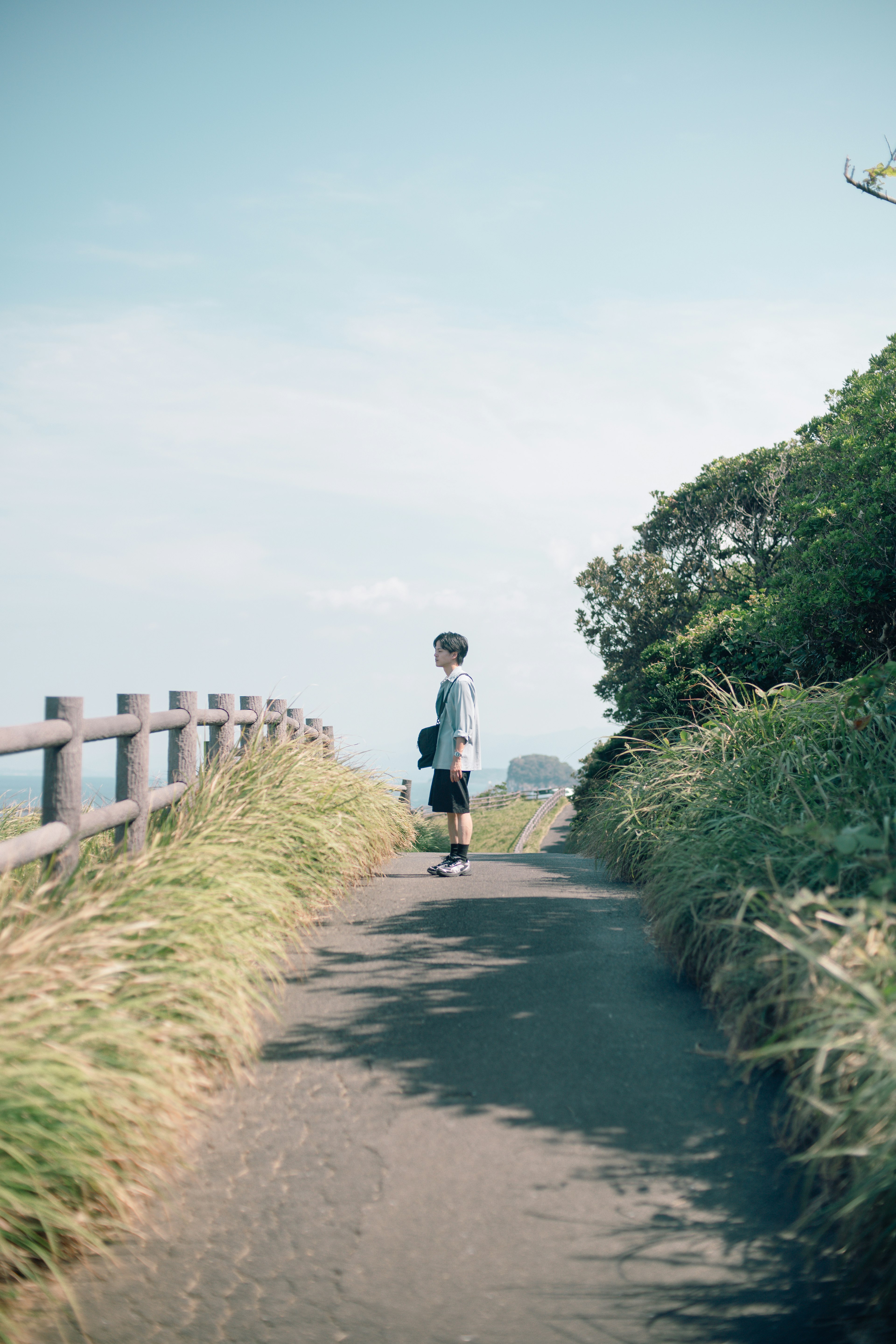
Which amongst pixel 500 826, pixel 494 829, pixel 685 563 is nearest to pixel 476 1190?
pixel 685 563

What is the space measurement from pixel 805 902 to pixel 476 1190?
1.64 m

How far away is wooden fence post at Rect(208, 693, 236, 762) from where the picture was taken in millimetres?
7898

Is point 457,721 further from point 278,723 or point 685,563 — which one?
point 685,563

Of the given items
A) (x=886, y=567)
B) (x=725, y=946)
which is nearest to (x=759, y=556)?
(x=886, y=567)

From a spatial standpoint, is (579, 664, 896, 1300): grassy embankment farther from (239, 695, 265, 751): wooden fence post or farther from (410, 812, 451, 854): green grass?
(410, 812, 451, 854): green grass

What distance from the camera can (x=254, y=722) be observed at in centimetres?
894

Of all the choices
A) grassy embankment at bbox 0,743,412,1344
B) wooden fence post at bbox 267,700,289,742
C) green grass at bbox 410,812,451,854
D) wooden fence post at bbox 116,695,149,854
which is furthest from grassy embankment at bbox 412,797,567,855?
grassy embankment at bbox 0,743,412,1344

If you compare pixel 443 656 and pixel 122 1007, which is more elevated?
pixel 443 656

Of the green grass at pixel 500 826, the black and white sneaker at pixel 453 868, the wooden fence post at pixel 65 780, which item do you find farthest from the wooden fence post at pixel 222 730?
the green grass at pixel 500 826

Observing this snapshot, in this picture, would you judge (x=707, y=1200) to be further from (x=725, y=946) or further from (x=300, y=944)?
(x=300, y=944)

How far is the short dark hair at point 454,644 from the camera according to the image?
318 inches

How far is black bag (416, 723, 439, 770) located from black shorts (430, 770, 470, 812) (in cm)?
14

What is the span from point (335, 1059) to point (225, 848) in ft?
4.89

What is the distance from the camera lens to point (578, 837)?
13.5 meters
